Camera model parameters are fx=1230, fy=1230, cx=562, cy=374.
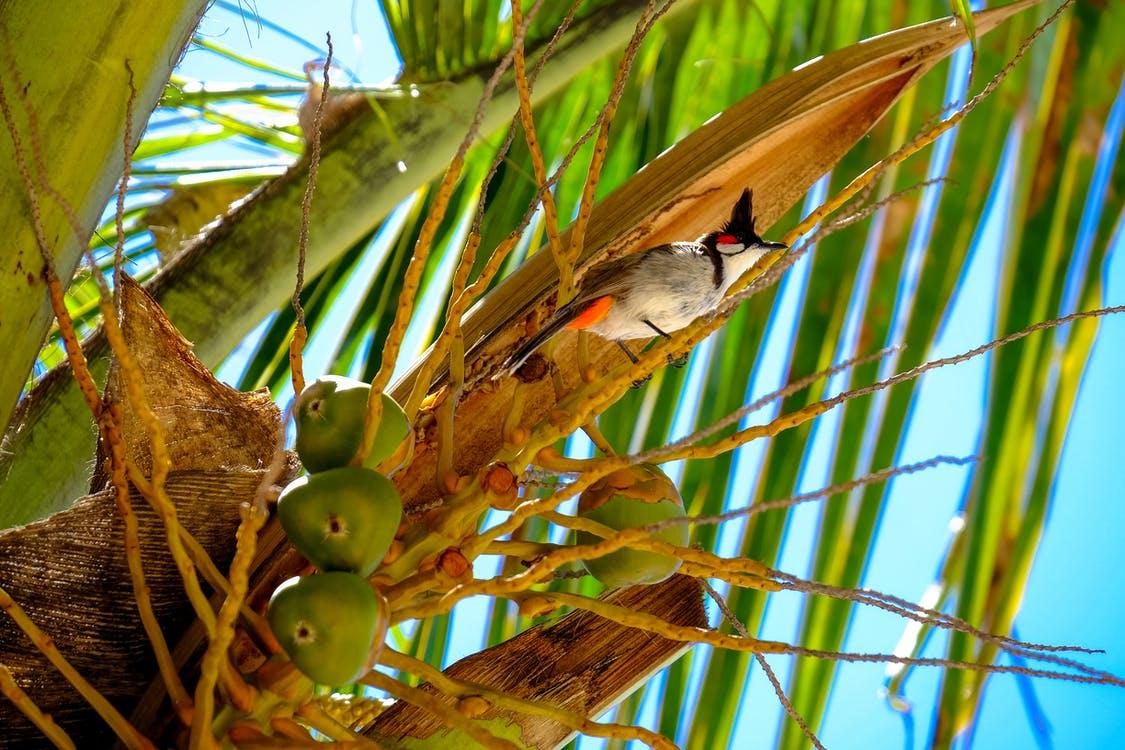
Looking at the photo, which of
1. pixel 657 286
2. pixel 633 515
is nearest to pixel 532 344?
pixel 633 515

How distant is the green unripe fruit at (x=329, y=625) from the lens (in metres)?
0.82

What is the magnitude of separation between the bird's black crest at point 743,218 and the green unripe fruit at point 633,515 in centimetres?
38

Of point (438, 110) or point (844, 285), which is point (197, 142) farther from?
point (844, 285)

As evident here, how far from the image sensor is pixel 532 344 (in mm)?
1202

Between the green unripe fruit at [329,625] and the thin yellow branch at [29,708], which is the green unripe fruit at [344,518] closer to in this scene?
the green unripe fruit at [329,625]

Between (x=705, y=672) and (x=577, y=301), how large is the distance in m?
0.51

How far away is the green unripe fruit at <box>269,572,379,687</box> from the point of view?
82 centimetres

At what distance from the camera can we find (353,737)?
3.01 ft

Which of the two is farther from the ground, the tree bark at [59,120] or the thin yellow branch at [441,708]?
the tree bark at [59,120]

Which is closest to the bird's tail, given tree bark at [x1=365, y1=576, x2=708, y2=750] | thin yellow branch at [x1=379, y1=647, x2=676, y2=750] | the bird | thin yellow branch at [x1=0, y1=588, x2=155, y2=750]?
the bird

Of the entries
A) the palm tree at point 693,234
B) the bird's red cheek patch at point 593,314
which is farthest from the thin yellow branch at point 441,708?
the bird's red cheek patch at point 593,314

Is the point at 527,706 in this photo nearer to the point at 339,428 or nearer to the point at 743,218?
the point at 339,428

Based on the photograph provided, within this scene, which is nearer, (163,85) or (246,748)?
(246,748)

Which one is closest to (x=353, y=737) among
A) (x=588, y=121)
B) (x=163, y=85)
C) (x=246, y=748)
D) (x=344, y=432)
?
A: (x=246, y=748)
